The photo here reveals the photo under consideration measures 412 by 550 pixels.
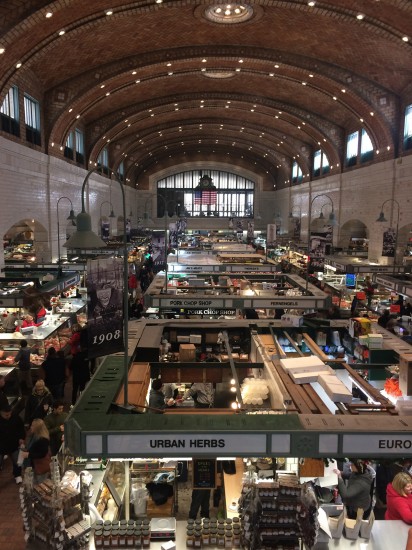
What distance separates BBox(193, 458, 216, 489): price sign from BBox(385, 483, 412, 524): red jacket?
5.90 feet

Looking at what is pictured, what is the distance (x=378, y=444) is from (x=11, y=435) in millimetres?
5312

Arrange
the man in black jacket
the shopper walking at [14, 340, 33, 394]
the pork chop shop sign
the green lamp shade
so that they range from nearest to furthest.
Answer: the pork chop shop sign → the green lamp shade → the man in black jacket → the shopper walking at [14, 340, 33, 394]

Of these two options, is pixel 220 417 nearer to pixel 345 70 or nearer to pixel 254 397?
pixel 254 397

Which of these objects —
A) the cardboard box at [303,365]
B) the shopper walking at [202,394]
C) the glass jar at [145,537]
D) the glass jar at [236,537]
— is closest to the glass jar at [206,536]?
the glass jar at [236,537]

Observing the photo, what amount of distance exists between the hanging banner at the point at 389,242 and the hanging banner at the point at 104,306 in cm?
1610

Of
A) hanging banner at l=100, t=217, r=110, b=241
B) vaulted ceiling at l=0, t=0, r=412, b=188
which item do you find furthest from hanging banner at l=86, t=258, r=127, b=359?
hanging banner at l=100, t=217, r=110, b=241

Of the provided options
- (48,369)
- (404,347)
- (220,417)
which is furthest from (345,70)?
(220,417)

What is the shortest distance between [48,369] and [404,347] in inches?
246

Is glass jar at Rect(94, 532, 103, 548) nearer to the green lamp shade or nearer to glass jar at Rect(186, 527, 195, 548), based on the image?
glass jar at Rect(186, 527, 195, 548)

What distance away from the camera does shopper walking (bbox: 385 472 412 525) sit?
4.81 m

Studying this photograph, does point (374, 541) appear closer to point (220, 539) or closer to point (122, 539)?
point (220, 539)

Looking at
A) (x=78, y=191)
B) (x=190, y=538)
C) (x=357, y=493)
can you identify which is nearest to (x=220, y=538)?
(x=190, y=538)

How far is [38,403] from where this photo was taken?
310 inches

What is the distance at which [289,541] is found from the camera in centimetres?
429
